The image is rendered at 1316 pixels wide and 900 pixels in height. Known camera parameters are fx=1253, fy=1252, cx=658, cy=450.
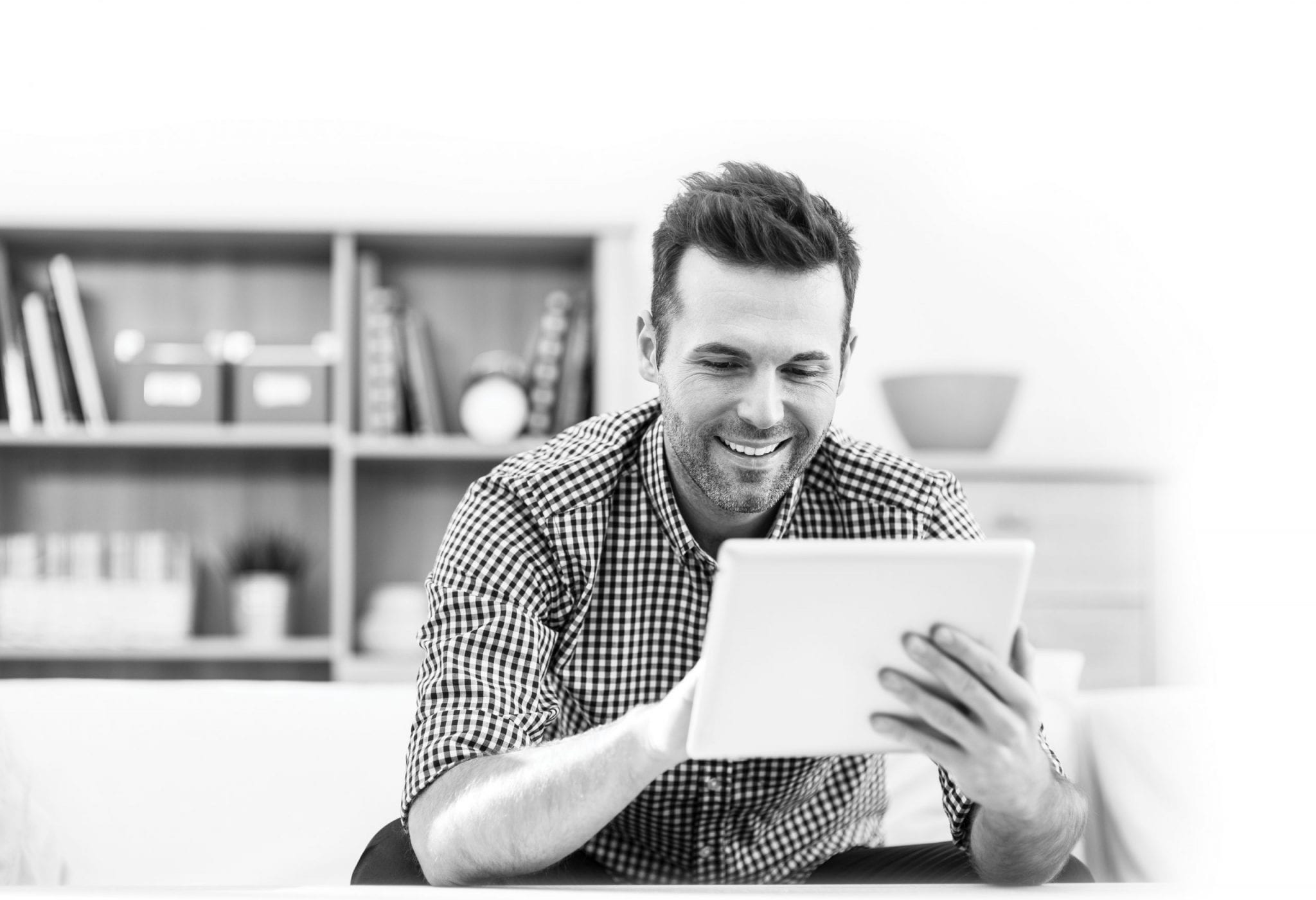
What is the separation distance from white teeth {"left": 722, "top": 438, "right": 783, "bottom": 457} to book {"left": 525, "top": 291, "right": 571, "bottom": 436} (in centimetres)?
149

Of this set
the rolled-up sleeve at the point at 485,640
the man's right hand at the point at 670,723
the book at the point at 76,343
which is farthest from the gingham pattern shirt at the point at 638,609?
the book at the point at 76,343

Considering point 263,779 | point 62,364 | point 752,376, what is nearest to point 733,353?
point 752,376

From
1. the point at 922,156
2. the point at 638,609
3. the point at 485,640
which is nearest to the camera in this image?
the point at 485,640

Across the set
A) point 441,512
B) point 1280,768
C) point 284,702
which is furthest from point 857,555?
point 441,512

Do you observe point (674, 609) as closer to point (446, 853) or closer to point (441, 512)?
point (446, 853)

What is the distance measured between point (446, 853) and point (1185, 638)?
2.34 m

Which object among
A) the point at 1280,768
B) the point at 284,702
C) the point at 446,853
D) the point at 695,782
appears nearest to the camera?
the point at 446,853

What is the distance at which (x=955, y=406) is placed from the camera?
258 cm

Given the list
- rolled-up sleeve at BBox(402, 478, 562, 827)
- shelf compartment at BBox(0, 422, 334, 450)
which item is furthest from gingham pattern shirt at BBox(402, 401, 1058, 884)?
shelf compartment at BBox(0, 422, 334, 450)

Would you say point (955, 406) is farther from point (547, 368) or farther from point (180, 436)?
point (180, 436)

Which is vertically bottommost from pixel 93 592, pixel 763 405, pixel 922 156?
pixel 93 592

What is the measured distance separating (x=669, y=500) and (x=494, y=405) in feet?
4.50

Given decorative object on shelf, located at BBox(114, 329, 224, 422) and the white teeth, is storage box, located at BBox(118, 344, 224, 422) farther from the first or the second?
the white teeth

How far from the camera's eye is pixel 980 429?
8.55 feet
